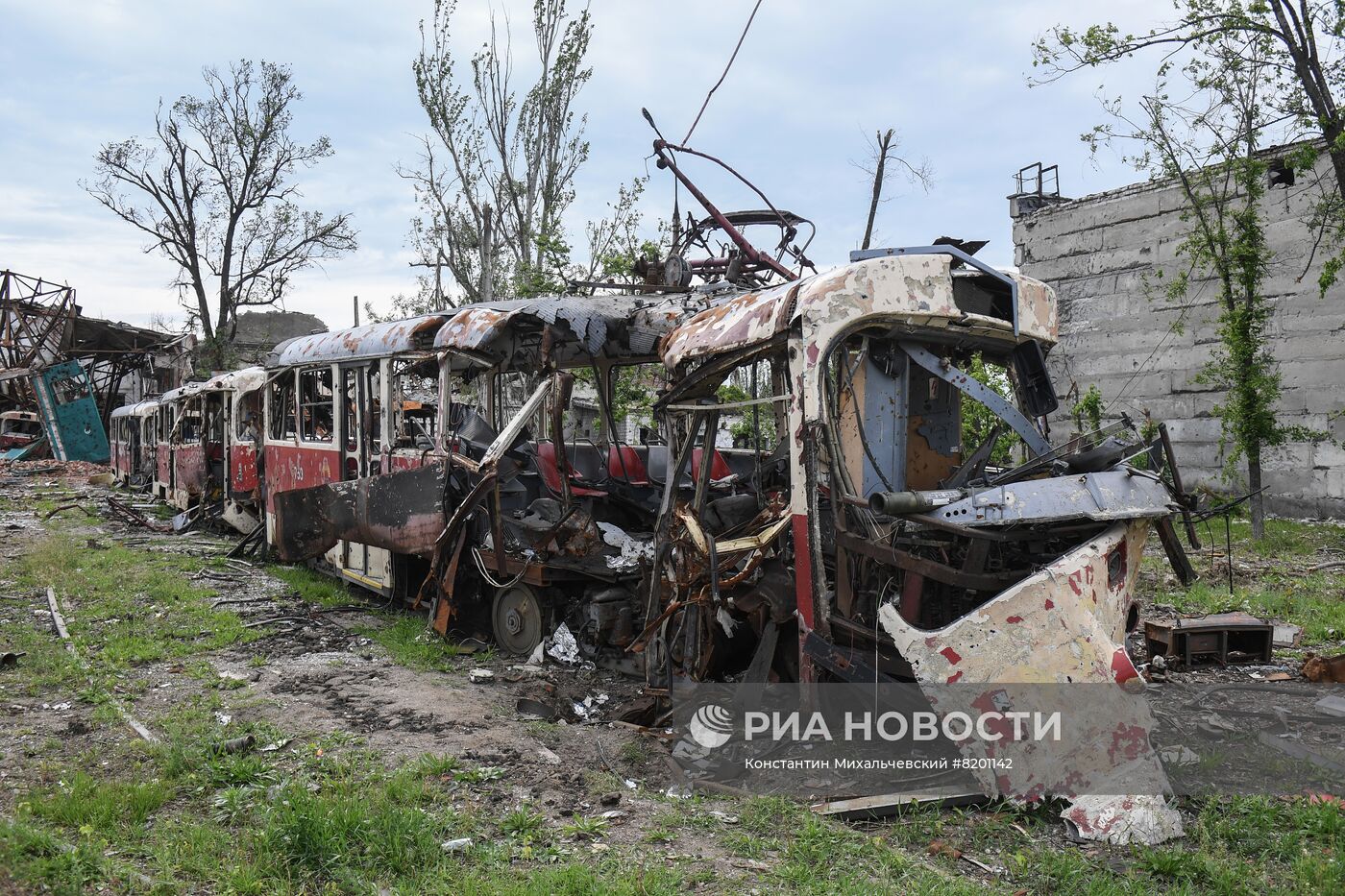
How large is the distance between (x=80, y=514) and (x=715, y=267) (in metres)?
14.6

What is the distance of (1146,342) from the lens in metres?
14.9

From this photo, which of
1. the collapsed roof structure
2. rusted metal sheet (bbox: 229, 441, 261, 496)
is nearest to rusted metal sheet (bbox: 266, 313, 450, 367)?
rusted metal sheet (bbox: 229, 441, 261, 496)

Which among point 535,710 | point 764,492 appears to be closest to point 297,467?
point 535,710

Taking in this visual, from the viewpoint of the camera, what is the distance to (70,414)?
27.7m

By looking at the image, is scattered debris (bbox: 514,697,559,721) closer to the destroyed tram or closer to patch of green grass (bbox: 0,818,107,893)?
the destroyed tram

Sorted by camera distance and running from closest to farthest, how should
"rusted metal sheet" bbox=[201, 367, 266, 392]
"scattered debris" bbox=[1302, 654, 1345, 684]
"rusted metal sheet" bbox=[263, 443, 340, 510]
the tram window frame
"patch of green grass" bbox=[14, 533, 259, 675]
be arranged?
1. "scattered debris" bbox=[1302, 654, 1345, 684]
2. "patch of green grass" bbox=[14, 533, 259, 675]
3. "rusted metal sheet" bbox=[263, 443, 340, 510]
4. the tram window frame
5. "rusted metal sheet" bbox=[201, 367, 266, 392]

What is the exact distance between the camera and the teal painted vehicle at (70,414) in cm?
2655

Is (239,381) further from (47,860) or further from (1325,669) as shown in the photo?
(1325,669)

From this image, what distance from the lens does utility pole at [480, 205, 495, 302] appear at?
20.9 metres

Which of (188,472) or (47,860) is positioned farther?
(188,472)

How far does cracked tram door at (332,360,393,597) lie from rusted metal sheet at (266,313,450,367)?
0.18 metres

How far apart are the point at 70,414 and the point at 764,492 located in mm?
28517

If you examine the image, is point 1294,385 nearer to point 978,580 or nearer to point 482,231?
point 978,580

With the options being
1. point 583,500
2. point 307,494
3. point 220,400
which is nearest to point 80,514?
point 220,400
